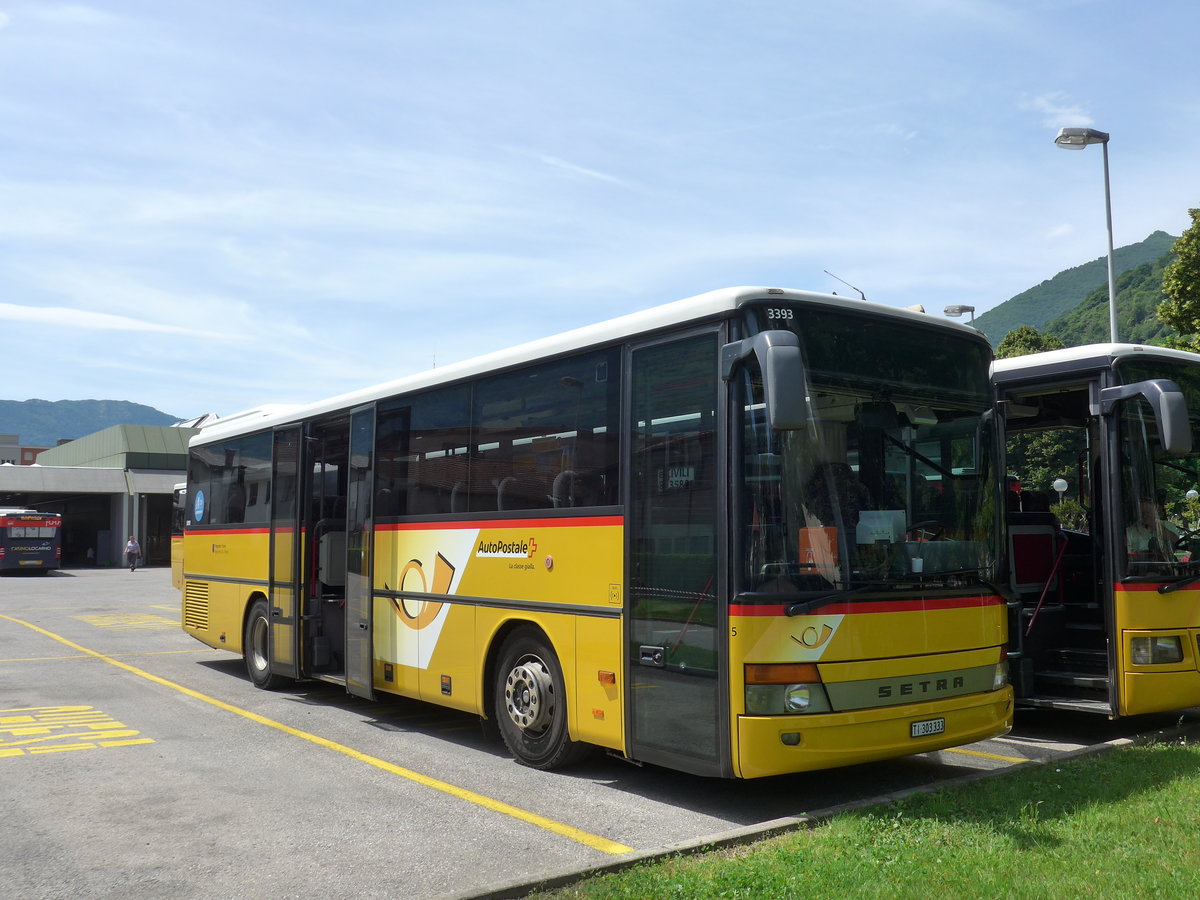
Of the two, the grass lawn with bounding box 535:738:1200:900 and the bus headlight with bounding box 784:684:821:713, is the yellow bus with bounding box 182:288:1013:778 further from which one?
the grass lawn with bounding box 535:738:1200:900

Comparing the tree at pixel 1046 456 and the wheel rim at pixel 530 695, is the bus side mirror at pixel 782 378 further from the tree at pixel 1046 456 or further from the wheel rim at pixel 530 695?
the tree at pixel 1046 456

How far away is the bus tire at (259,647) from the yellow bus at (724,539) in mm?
3658

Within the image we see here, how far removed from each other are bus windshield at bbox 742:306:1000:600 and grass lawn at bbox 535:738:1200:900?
131 cm

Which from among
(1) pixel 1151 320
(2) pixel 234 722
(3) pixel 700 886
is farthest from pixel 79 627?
(1) pixel 1151 320

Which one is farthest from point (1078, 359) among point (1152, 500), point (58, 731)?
point (58, 731)

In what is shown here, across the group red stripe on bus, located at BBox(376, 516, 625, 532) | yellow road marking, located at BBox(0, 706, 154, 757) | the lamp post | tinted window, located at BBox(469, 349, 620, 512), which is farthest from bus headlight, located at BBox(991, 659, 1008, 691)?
yellow road marking, located at BBox(0, 706, 154, 757)

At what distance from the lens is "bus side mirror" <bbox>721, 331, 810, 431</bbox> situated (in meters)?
5.89

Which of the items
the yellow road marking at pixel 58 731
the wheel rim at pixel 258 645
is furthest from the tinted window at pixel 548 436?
the wheel rim at pixel 258 645

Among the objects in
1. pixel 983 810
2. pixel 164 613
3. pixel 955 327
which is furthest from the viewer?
pixel 164 613

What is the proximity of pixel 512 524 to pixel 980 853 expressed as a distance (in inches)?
165

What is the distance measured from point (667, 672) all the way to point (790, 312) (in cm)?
234

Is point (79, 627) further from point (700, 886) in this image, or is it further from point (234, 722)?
point (700, 886)

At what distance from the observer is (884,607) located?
6570 mm

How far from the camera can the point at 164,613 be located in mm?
25422
